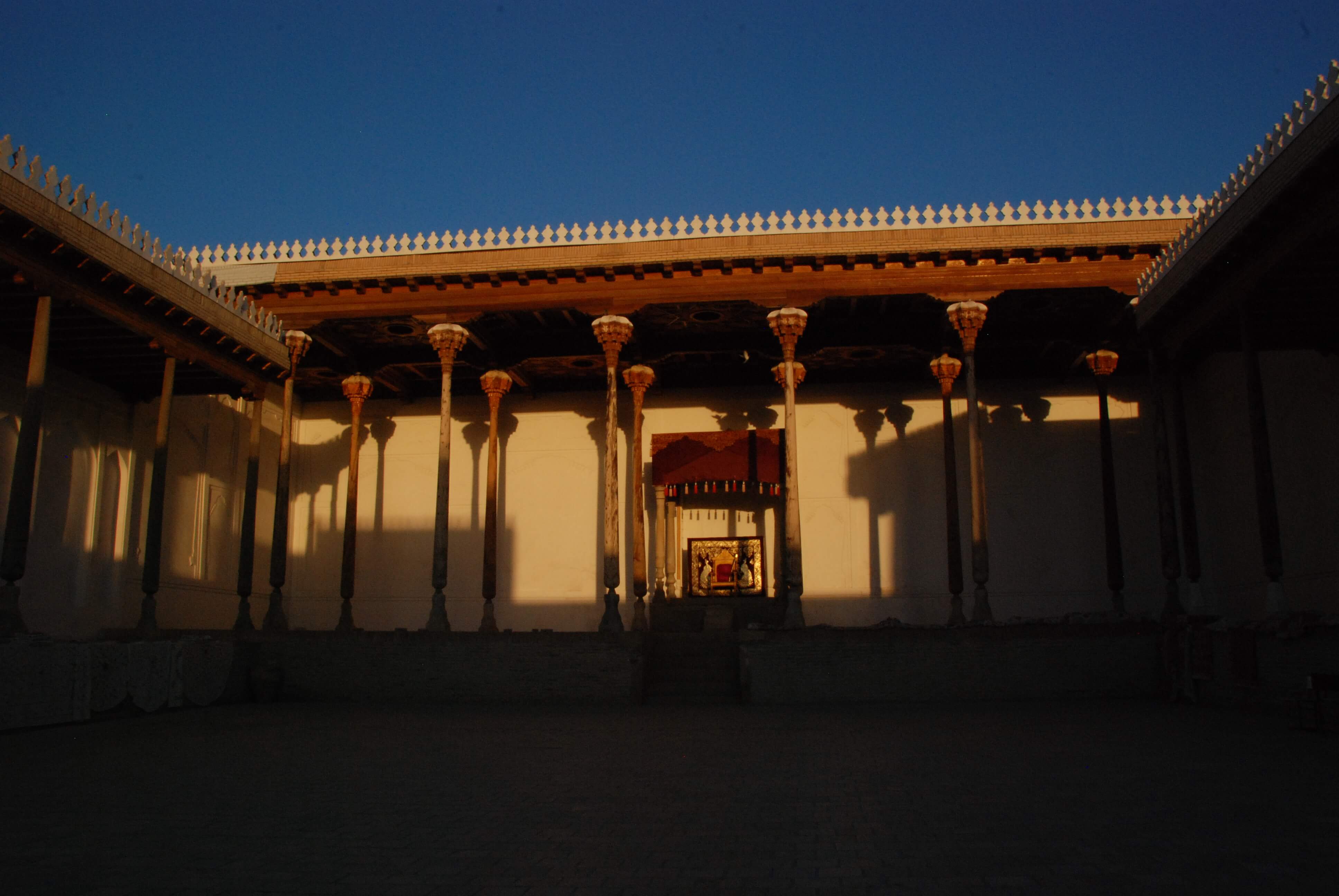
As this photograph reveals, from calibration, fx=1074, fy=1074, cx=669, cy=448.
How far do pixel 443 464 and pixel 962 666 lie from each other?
8.29 metres

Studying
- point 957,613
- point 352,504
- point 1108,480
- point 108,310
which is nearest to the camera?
point 108,310

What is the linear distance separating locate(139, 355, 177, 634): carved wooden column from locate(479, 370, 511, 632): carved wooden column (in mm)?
4967

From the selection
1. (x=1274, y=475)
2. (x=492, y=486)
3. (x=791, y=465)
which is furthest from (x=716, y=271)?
(x=1274, y=475)

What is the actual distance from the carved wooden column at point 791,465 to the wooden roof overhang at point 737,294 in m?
0.33

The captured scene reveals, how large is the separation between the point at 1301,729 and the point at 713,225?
10.4 metres

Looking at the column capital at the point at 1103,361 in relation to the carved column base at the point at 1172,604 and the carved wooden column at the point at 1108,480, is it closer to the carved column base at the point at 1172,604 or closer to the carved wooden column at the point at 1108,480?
the carved wooden column at the point at 1108,480

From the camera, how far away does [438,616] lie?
16.3 meters

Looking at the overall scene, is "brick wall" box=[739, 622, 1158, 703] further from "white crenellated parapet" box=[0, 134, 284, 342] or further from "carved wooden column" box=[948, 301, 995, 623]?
"white crenellated parapet" box=[0, 134, 284, 342]

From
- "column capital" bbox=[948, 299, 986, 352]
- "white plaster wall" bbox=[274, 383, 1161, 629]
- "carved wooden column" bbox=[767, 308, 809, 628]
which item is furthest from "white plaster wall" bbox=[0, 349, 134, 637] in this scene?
"column capital" bbox=[948, 299, 986, 352]

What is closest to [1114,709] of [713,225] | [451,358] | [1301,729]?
[1301,729]

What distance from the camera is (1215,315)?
529 inches

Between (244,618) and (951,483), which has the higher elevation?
(951,483)

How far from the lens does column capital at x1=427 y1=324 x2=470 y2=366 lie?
1688 centimetres

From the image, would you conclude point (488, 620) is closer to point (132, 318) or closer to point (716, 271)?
point (716, 271)
